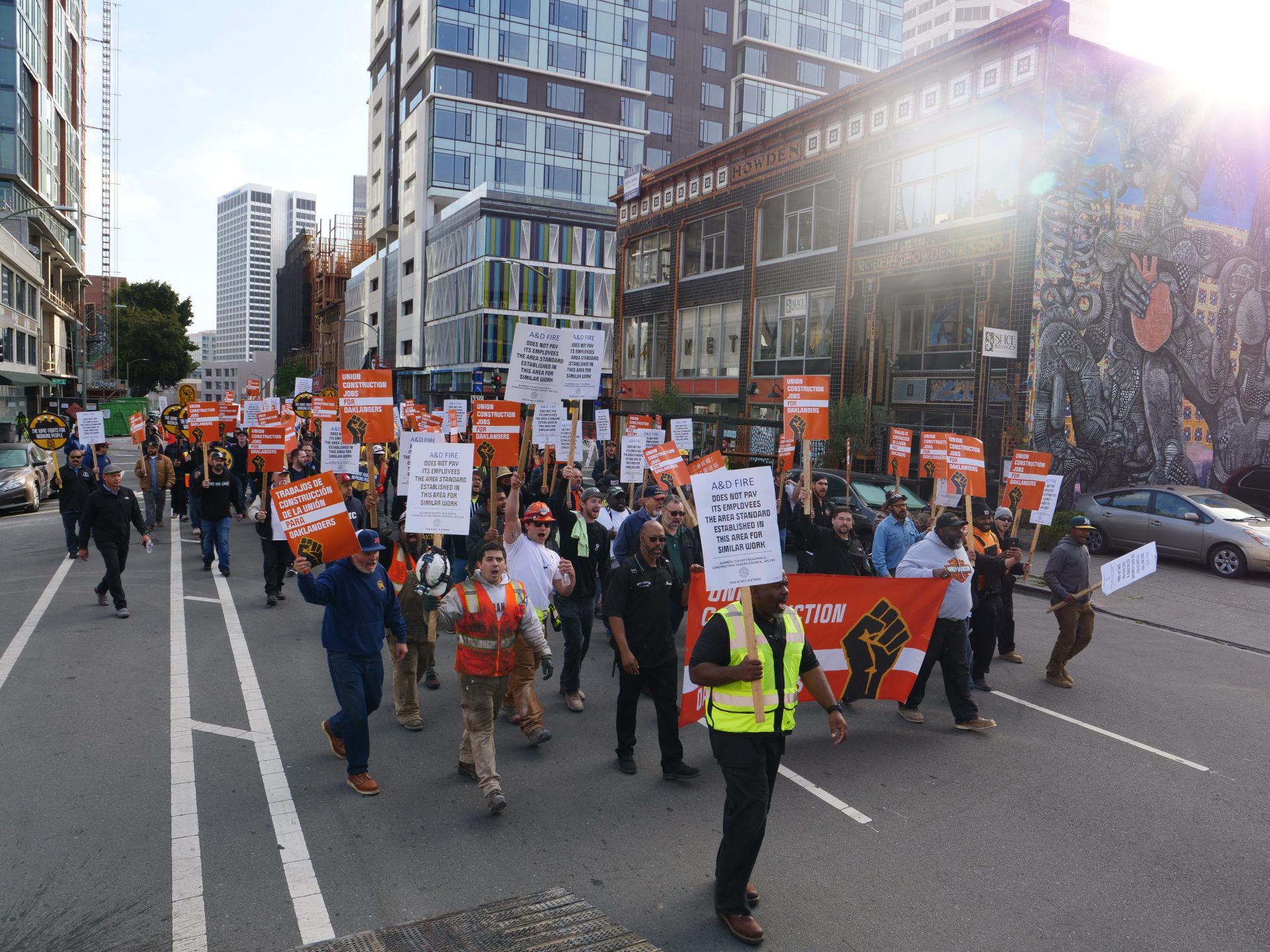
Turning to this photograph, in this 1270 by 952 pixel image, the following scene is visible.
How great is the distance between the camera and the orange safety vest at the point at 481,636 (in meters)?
5.67

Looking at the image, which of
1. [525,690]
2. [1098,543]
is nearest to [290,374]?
[1098,543]

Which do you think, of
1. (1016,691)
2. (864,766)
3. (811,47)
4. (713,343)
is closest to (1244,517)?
(1016,691)

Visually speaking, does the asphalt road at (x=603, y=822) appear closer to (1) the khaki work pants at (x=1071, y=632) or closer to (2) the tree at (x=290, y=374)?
(1) the khaki work pants at (x=1071, y=632)

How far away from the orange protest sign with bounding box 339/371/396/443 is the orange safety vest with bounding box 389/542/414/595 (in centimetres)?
314

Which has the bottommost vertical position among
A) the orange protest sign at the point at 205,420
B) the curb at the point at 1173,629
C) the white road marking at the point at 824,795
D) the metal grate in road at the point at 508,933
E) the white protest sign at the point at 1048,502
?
the curb at the point at 1173,629

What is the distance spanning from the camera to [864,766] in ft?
21.1

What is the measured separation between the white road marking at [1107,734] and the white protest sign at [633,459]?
24.3 ft

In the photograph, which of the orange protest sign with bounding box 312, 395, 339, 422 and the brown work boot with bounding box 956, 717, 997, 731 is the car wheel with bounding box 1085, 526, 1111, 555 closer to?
the brown work boot with bounding box 956, 717, 997, 731

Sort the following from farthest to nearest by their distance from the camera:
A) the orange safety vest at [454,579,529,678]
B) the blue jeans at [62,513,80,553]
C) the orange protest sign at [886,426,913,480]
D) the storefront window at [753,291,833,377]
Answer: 1. the storefront window at [753,291,833,377]
2. the orange protest sign at [886,426,913,480]
3. the blue jeans at [62,513,80,553]
4. the orange safety vest at [454,579,529,678]

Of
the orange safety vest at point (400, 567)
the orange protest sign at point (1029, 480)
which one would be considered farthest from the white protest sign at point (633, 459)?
the orange safety vest at point (400, 567)

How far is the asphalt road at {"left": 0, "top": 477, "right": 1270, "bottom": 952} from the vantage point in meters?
4.40

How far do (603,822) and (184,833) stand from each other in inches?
92.8

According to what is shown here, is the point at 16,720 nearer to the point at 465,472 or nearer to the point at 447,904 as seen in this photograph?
the point at 465,472

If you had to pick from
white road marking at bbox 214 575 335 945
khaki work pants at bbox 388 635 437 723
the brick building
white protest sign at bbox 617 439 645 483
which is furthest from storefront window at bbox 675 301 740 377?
khaki work pants at bbox 388 635 437 723
